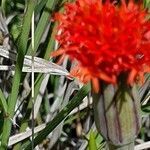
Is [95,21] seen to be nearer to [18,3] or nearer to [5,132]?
[5,132]

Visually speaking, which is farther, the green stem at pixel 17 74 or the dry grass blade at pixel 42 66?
the dry grass blade at pixel 42 66

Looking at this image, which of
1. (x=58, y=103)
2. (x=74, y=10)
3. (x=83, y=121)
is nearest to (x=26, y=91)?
(x=58, y=103)

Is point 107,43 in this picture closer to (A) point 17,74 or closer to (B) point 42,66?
(A) point 17,74

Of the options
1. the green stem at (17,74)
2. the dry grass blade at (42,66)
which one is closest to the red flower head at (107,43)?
the green stem at (17,74)

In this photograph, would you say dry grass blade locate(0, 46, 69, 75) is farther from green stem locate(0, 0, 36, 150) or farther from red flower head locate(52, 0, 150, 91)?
red flower head locate(52, 0, 150, 91)

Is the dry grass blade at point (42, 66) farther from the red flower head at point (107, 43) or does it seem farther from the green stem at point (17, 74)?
the red flower head at point (107, 43)

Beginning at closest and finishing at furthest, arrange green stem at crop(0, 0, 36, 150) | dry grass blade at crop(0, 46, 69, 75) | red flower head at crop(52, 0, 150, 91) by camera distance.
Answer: red flower head at crop(52, 0, 150, 91) < green stem at crop(0, 0, 36, 150) < dry grass blade at crop(0, 46, 69, 75)

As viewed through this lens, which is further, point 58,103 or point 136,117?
point 58,103

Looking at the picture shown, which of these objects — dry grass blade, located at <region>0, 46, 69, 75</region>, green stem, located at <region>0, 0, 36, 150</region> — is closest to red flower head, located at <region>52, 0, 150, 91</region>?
green stem, located at <region>0, 0, 36, 150</region>
